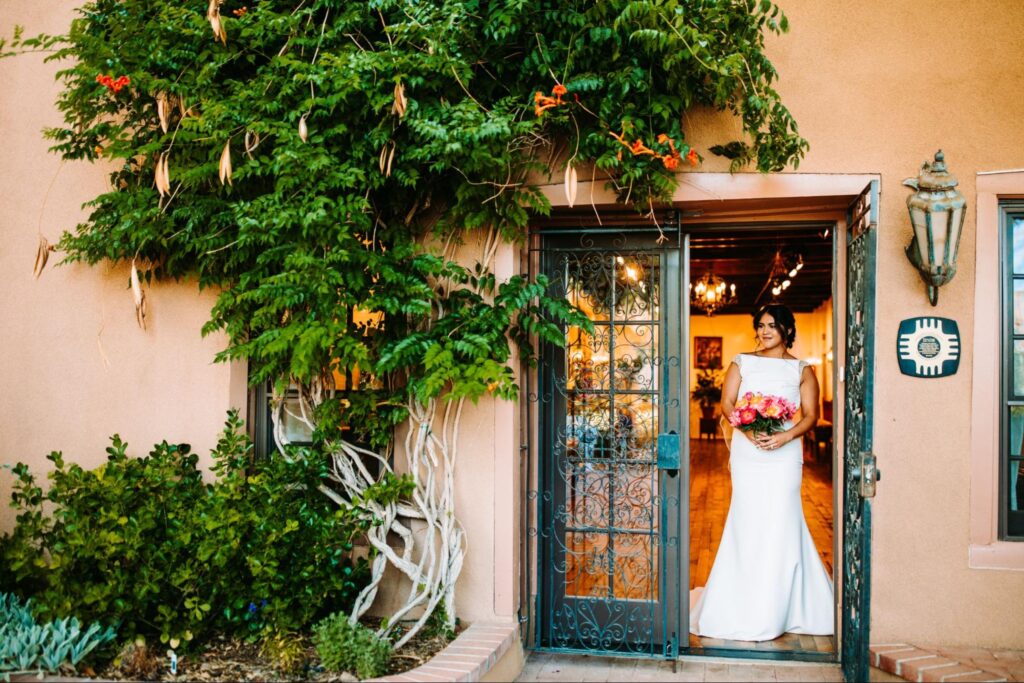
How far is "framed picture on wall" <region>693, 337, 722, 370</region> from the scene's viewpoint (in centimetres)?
1795

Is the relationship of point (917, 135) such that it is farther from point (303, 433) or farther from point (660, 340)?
point (303, 433)

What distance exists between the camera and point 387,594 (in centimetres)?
470

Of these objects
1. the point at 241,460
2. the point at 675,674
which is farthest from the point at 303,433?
the point at 675,674

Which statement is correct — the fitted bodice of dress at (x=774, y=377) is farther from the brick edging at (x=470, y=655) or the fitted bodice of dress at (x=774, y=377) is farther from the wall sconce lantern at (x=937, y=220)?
the brick edging at (x=470, y=655)

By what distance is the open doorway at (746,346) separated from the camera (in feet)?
15.7

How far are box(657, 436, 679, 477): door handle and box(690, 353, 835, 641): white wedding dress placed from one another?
2.67ft

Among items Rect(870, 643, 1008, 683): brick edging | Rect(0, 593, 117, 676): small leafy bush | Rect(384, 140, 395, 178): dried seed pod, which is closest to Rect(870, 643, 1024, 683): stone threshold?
Rect(870, 643, 1008, 683): brick edging

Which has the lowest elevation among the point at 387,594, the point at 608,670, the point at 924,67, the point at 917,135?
the point at 608,670

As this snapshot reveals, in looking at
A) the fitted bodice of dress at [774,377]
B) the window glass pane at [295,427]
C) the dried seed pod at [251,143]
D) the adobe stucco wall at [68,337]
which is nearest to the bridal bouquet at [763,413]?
the fitted bodice of dress at [774,377]

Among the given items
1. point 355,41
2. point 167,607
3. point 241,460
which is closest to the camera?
point 167,607

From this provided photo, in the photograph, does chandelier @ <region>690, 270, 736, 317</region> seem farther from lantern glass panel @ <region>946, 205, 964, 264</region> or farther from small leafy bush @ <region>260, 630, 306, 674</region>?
small leafy bush @ <region>260, 630, 306, 674</region>

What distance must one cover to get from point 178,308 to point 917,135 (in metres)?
4.59

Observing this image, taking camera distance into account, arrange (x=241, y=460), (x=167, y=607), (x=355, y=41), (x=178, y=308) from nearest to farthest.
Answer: (x=167, y=607) < (x=355, y=41) < (x=241, y=460) < (x=178, y=308)

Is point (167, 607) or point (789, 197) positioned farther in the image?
point (789, 197)
